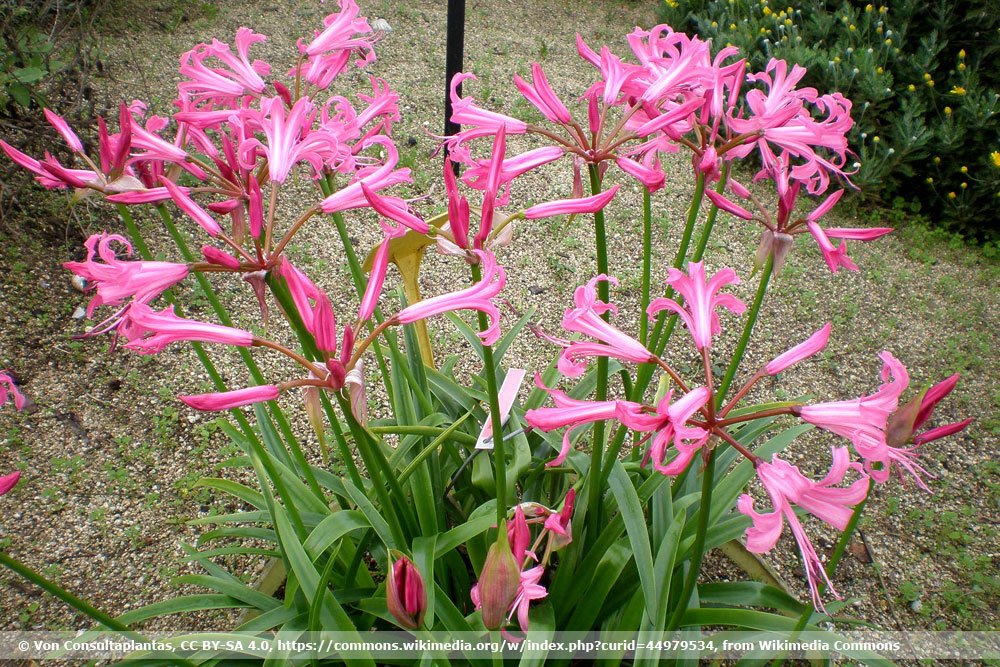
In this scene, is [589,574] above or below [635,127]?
below

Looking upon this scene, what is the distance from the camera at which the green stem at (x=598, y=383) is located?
1.20 meters

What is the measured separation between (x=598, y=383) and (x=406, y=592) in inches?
20.3

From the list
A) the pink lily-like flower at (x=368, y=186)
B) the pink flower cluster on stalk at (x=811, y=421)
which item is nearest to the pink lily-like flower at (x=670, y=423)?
the pink flower cluster on stalk at (x=811, y=421)

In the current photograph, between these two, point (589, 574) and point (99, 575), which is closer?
point (589, 574)

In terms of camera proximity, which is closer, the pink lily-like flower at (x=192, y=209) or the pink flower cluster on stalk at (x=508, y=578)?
the pink lily-like flower at (x=192, y=209)

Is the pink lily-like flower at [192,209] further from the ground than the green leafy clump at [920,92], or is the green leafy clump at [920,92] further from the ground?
the pink lily-like flower at [192,209]

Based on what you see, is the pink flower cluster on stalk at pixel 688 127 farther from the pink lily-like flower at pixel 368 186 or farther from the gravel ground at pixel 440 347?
the gravel ground at pixel 440 347

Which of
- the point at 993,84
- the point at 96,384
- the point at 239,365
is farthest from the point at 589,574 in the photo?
the point at 993,84

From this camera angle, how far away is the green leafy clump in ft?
13.5

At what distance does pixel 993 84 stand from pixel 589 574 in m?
4.50

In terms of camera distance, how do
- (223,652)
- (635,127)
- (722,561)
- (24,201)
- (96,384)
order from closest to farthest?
(635,127)
(223,652)
(722,561)
(96,384)
(24,201)

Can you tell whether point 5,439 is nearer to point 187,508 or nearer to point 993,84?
point 187,508

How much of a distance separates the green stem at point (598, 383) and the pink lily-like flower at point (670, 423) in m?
0.33

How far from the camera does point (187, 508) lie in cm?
252
